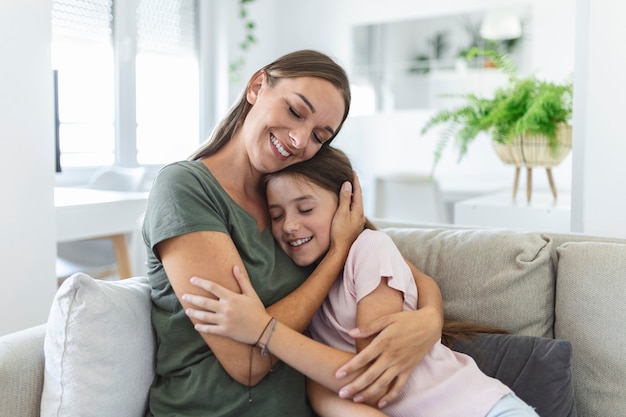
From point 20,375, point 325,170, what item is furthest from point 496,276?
point 20,375

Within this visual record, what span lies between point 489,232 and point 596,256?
0.26 metres

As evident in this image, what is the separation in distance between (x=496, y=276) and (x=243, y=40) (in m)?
4.11

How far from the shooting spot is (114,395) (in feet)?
3.90

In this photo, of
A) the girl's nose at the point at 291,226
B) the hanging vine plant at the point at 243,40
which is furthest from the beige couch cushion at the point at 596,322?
the hanging vine plant at the point at 243,40

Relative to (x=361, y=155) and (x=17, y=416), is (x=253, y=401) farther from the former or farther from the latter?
(x=361, y=155)

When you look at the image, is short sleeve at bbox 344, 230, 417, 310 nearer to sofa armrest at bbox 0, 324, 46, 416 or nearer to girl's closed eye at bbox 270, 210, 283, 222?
girl's closed eye at bbox 270, 210, 283, 222

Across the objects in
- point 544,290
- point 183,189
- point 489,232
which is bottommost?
point 544,290

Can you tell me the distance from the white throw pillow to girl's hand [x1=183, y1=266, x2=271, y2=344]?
0.17 meters

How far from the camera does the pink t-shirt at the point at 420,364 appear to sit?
120cm

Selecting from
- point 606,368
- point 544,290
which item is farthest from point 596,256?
point 606,368

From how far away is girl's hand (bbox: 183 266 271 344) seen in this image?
1121 mm

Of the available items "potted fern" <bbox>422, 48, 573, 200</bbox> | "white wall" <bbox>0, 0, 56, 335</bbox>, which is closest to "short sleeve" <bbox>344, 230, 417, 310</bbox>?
"white wall" <bbox>0, 0, 56, 335</bbox>

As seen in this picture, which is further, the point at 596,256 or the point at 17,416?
the point at 596,256

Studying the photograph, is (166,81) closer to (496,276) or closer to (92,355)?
(496,276)
